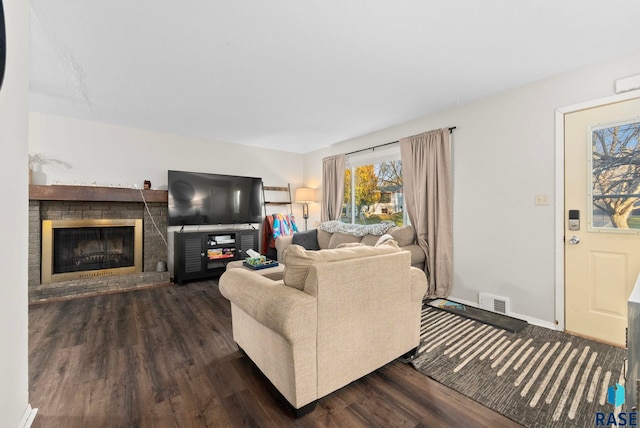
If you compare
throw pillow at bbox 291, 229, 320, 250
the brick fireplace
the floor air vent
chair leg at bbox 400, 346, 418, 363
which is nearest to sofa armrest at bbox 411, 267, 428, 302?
chair leg at bbox 400, 346, 418, 363

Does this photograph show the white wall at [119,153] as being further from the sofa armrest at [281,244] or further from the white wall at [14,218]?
the white wall at [14,218]

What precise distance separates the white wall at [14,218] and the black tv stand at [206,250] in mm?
2669

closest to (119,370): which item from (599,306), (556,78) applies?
(599,306)

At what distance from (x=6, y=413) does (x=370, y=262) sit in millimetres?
1735

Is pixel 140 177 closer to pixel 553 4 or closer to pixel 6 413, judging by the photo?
pixel 6 413

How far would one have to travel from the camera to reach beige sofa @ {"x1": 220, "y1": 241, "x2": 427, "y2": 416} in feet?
4.44

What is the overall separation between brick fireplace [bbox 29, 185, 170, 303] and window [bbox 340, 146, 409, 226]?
9.70 ft

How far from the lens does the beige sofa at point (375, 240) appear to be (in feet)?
11.0

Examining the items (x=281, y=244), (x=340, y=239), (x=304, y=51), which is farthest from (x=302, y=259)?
(x=281, y=244)

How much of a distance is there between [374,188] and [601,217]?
2632 mm

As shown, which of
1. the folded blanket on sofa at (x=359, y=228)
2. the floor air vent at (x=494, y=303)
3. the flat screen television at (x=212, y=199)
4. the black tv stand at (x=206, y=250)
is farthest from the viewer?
the flat screen television at (x=212, y=199)

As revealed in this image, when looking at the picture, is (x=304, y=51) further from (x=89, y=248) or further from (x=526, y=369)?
(x=89, y=248)

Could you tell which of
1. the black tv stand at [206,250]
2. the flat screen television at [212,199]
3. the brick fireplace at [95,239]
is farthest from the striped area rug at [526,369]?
the brick fireplace at [95,239]

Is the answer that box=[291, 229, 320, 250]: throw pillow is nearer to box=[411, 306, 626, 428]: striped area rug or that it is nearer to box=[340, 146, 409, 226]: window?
box=[340, 146, 409, 226]: window
